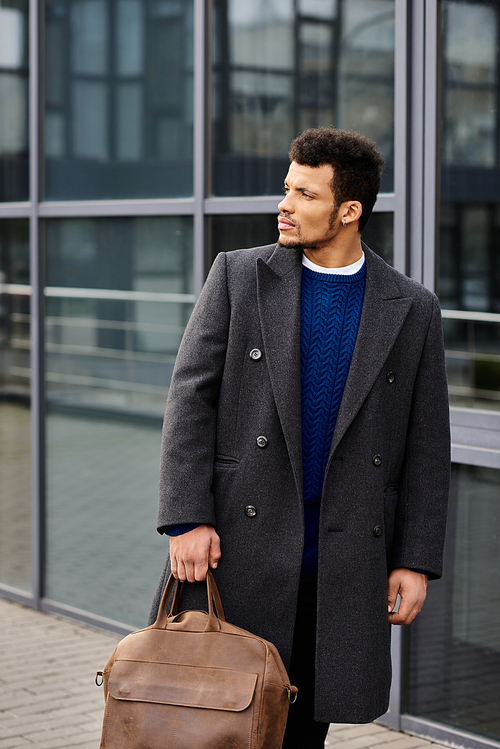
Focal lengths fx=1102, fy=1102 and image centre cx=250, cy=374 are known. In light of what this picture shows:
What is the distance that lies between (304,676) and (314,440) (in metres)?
0.61

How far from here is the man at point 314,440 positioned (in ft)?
8.51

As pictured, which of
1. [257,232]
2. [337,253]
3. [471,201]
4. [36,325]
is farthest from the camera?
[36,325]

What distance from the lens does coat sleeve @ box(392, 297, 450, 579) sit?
2.70m

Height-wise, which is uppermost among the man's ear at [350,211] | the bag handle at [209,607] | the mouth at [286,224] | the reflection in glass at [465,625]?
the man's ear at [350,211]

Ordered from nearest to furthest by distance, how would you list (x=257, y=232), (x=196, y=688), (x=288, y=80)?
(x=196, y=688)
(x=288, y=80)
(x=257, y=232)

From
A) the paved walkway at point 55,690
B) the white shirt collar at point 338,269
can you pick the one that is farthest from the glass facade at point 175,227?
the white shirt collar at point 338,269

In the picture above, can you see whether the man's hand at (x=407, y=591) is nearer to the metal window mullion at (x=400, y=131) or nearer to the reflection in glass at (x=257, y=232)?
the metal window mullion at (x=400, y=131)

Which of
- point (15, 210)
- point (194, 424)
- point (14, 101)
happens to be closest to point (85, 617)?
point (15, 210)

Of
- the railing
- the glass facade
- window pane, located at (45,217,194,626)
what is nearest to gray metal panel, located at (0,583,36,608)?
the glass facade

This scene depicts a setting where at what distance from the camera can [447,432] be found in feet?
9.02

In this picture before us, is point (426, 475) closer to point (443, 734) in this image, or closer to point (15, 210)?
point (443, 734)

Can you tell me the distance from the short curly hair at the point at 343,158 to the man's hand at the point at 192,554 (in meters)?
0.85

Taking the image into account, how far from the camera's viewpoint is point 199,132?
16.6 ft

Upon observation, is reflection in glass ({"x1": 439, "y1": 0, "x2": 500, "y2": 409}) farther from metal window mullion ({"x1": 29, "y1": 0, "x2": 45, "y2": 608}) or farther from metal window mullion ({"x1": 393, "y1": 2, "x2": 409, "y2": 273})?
metal window mullion ({"x1": 29, "y1": 0, "x2": 45, "y2": 608})
